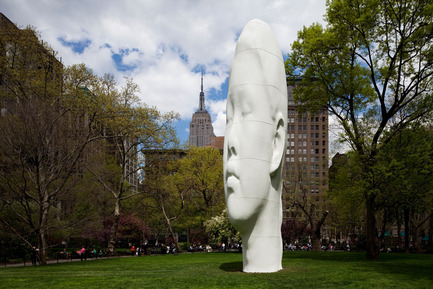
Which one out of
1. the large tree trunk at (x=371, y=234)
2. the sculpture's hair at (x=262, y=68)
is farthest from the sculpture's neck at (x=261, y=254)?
the large tree trunk at (x=371, y=234)

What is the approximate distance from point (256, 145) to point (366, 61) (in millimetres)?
13280

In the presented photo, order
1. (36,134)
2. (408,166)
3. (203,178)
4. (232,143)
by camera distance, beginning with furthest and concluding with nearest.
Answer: (203,178) < (408,166) < (36,134) < (232,143)

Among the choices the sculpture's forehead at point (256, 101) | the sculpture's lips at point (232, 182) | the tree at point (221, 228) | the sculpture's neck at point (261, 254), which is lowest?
the tree at point (221, 228)

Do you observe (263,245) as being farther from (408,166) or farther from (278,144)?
(408,166)

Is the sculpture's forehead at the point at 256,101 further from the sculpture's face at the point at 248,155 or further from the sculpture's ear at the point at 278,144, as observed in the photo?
the sculpture's ear at the point at 278,144

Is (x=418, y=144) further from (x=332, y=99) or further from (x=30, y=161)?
(x=30, y=161)

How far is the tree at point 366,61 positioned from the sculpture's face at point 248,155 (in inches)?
375

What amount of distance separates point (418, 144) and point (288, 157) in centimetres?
7781

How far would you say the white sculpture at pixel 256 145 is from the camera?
13.7 meters

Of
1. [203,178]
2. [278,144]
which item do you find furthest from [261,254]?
[203,178]

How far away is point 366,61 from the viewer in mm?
23109

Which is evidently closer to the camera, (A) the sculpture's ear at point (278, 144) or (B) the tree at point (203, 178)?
(A) the sculpture's ear at point (278, 144)

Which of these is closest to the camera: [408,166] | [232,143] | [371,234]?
[232,143]

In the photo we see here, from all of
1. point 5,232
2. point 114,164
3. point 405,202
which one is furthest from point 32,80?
point 405,202
